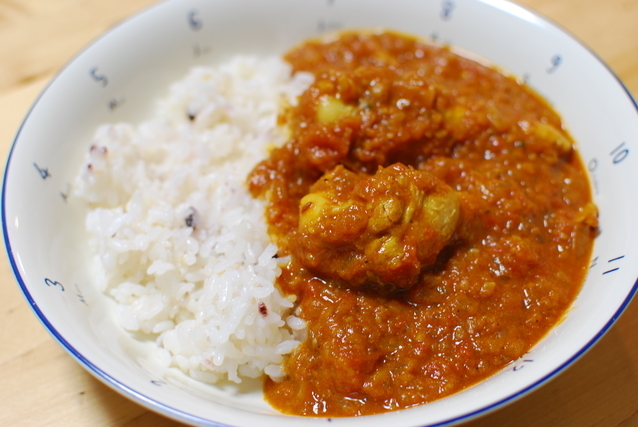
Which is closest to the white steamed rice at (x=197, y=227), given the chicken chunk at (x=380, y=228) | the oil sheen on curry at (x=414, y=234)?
the oil sheen on curry at (x=414, y=234)

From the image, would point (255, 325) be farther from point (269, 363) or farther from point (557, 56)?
point (557, 56)

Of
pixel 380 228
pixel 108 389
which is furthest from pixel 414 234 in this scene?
pixel 108 389

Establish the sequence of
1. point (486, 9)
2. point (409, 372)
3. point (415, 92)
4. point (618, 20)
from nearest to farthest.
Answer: point (409, 372) → point (415, 92) → point (486, 9) → point (618, 20)

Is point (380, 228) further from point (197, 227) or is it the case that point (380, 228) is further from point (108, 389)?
point (108, 389)

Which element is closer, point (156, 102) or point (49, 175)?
point (49, 175)

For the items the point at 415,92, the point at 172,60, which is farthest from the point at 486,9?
the point at 172,60

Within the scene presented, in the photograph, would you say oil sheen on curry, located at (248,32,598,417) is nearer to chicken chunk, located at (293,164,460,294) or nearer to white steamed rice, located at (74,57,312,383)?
chicken chunk, located at (293,164,460,294)

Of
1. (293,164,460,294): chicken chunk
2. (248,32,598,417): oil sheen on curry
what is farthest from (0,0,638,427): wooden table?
(293,164,460,294): chicken chunk
